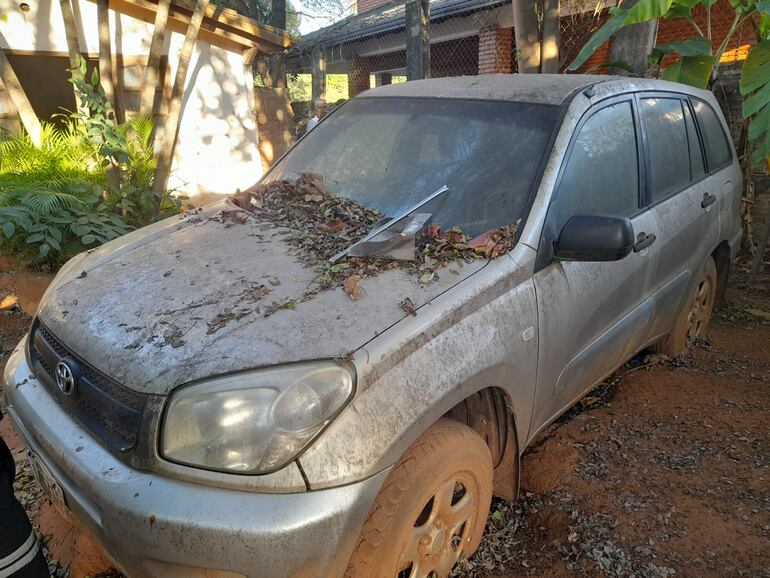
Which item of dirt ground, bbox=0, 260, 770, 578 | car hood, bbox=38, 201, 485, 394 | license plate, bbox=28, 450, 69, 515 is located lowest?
dirt ground, bbox=0, 260, 770, 578

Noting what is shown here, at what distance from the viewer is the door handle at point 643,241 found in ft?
9.14

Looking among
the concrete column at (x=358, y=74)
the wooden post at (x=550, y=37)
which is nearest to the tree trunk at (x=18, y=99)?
the wooden post at (x=550, y=37)

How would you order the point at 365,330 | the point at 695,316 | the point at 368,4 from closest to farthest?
the point at 365,330 < the point at 695,316 < the point at 368,4

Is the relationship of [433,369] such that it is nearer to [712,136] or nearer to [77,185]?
[712,136]

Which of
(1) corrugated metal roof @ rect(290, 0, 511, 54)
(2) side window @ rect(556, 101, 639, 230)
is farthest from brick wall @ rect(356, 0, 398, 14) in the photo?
(2) side window @ rect(556, 101, 639, 230)

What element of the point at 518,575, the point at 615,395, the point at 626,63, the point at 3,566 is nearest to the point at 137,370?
the point at 3,566

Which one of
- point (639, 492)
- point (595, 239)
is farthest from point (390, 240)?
point (639, 492)

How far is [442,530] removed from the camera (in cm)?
203

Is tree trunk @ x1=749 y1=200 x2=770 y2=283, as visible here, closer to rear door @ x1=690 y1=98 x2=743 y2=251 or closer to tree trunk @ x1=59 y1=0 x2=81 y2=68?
rear door @ x1=690 y1=98 x2=743 y2=251

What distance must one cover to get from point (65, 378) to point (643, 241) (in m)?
2.59

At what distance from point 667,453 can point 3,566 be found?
2901 mm

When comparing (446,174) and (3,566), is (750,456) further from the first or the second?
(3,566)

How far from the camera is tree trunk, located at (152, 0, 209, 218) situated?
6.93 metres

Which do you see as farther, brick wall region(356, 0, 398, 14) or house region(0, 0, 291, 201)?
brick wall region(356, 0, 398, 14)
